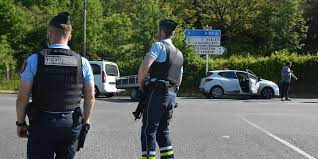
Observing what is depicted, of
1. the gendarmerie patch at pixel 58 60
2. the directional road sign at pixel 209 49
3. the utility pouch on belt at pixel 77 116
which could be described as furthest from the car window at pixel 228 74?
the gendarmerie patch at pixel 58 60

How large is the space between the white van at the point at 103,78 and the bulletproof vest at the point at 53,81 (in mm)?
18415

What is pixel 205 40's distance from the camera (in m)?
29.0

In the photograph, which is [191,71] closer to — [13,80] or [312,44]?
[13,80]

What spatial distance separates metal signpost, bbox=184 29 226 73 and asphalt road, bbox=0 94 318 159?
44.2ft

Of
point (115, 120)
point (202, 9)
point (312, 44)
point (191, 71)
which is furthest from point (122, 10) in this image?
point (115, 120)

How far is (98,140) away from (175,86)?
3.45 meters

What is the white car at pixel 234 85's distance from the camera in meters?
24.2

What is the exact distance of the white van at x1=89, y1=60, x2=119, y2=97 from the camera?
22.9m

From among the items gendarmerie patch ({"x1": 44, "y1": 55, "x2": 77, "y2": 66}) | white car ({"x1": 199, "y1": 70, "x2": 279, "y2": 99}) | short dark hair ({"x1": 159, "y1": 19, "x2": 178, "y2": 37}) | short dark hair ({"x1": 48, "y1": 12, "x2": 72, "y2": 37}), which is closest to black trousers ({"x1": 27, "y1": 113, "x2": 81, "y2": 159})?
gendarmerie patch ({"x1": 44, "y1": 55, "x2": 77, "y2": 66})

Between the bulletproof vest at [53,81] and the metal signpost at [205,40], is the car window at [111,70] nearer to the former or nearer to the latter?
the metal signpost at [205,40]

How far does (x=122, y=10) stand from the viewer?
177 ft

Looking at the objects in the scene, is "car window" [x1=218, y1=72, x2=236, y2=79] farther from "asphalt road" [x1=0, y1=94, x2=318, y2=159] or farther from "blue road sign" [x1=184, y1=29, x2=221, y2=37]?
"asphalt road" [x1=0, y1=94, x2=318, y2=159]

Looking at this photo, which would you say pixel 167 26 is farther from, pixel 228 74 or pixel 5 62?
pixel 5 62

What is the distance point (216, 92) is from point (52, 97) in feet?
66.3
